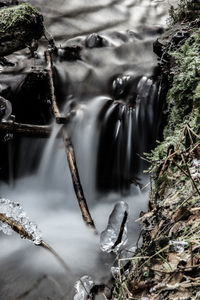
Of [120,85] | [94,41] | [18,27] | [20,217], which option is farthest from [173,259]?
[94,41]

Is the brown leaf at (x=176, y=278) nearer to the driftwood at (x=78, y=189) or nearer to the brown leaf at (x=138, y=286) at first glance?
the brown leaf at (x=138, y=286)

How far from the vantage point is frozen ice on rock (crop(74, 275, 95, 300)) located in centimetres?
235

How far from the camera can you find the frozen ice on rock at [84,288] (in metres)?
2.35

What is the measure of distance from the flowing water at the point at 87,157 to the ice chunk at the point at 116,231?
287 mm

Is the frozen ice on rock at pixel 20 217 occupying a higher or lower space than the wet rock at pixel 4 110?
lower

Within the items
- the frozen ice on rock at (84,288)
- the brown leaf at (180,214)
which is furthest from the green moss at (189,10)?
the frozen ice on rock at (84,288)

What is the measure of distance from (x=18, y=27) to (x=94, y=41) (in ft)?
11.0

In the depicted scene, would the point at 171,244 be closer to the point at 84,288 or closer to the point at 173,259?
the point at 173,259

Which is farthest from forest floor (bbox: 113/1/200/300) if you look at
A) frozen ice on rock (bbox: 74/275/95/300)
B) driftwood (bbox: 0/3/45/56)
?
driftwood (bbox: 0/3/45/56)

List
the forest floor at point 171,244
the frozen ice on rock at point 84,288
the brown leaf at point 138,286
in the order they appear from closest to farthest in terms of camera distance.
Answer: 1. the forest floor at point 171,244
2. the brown leaf at point 138,286
3. the frozen ice on rock at point 84,288

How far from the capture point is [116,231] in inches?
102

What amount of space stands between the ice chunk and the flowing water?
0.94 feet

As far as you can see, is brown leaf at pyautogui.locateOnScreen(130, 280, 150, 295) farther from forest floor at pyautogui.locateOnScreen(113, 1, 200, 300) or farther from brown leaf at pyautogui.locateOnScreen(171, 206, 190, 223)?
brown leaf at pyautogui.locateOnScreen(171, 206, 190, 223)

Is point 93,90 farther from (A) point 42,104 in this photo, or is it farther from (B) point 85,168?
(B) point 85,168
